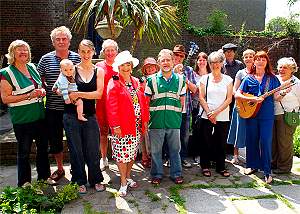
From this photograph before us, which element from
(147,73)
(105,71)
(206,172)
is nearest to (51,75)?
(105,71)

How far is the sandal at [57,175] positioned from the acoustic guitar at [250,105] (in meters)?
2.52

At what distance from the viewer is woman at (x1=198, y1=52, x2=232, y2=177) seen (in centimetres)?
438

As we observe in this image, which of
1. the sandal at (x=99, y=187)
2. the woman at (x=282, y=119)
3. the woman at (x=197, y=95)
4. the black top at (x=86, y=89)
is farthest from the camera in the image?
the woman at (x=197, y=95)

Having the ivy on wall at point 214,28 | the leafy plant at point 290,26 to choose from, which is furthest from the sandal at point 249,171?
the leafy plant at point 290,26

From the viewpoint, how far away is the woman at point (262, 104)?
432 centimetres

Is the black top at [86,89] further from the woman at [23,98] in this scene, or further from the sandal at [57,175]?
the sandal at [57,175]

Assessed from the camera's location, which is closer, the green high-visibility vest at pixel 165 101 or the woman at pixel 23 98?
the woman at pixel 23 98

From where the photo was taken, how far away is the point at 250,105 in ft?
14.3

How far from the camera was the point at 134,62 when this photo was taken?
402cm

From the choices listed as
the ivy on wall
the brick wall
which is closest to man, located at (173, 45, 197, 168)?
the brick wall

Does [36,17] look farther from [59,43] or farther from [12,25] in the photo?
[59,43]

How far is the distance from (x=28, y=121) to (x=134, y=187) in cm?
→ 150

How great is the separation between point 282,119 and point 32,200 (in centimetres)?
328

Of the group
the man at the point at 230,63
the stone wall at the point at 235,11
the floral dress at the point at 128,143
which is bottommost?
the floral dress at the point at 128,143
